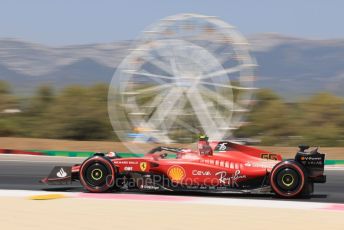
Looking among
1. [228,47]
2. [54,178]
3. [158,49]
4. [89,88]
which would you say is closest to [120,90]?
[158,49]

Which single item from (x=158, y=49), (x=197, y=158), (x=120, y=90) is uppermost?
(x=158, y=49)

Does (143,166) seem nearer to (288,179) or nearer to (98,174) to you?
(98,174)

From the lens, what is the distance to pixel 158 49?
28812 millimetres

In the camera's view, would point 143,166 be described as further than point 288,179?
Yes

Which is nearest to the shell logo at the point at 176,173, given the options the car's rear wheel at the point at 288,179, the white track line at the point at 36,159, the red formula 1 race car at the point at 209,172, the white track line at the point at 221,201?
the red formula 1 race car at the point at 209,172

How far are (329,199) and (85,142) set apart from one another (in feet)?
66.8

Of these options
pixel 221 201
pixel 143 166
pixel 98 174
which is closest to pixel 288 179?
pixel 221 201

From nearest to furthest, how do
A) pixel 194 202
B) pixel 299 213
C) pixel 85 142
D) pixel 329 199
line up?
pixel 299 213 < pixel 194 202 < pixel 329 199 < pixel 85 142

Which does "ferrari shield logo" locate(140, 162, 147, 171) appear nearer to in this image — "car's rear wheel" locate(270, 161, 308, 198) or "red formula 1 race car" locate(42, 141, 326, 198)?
"red formula 1 race car" locate(42, 141, 326, 198)

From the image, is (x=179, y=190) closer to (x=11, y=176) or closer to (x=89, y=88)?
(x=11, y=176)

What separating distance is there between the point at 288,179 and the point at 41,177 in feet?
22.5

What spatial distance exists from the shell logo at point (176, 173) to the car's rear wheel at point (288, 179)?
1612 mm

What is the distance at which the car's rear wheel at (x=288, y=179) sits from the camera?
12.6 meters

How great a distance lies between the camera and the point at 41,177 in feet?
56.3
